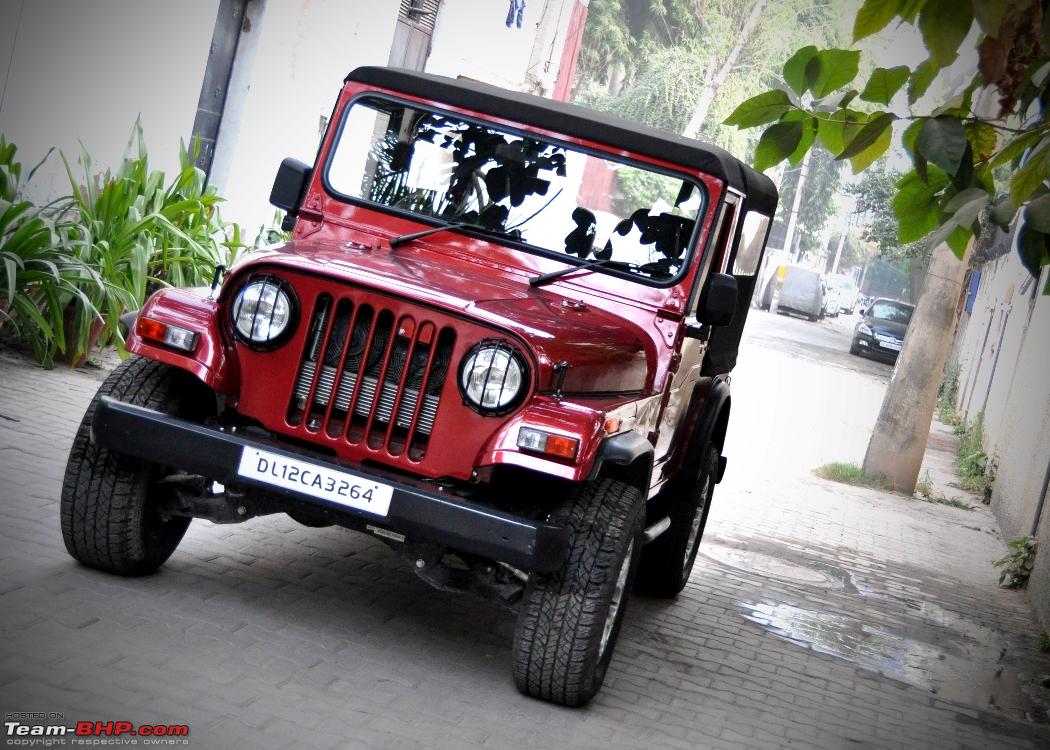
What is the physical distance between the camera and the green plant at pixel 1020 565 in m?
Result: 9.52

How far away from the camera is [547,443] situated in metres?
4.05

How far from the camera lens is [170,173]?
36.5ft

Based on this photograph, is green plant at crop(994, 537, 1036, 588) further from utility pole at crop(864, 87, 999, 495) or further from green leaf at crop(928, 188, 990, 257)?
green leaf at crop(928, 188, 990, 257)

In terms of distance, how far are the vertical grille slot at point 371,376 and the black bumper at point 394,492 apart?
0.17 meters

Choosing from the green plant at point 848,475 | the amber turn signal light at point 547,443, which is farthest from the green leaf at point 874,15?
the green plant at point 848,475

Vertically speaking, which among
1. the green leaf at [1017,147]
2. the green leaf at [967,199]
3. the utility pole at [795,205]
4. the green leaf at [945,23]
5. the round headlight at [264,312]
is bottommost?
the round headlight at [264,312]

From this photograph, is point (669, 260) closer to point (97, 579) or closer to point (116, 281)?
point (97, 579)

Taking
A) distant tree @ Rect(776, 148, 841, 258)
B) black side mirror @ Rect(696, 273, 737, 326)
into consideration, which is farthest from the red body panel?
distant tree @ Rect(776, 148, 841, 258)

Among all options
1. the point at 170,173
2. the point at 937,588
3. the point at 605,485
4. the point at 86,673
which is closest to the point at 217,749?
the point at 86,673

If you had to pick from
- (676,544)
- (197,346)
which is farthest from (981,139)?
(676,544)

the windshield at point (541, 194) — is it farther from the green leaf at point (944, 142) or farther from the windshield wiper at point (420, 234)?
the green leaf at point (944, 142)

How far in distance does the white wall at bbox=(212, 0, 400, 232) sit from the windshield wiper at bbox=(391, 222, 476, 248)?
762 centimetres

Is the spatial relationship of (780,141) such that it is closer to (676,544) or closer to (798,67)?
(798,67)

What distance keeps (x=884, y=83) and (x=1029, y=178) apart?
52cm
